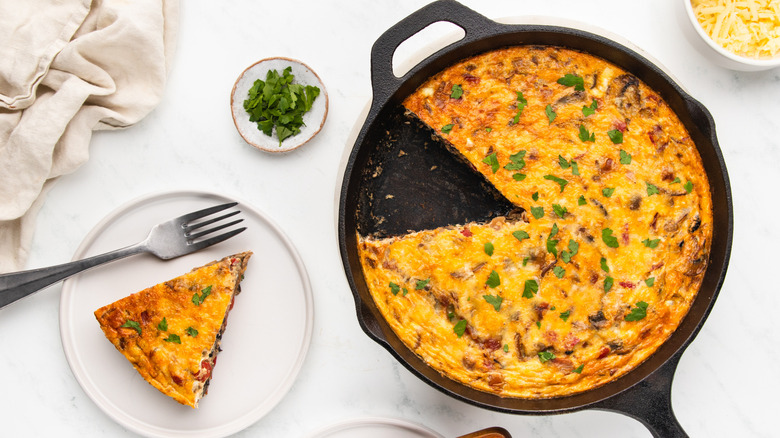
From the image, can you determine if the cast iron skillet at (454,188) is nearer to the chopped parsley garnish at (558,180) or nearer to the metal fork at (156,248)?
the chopped parsley garnish at (558,180)

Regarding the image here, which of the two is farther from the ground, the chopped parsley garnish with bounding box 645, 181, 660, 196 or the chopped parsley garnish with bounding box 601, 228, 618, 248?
the chopped parsley garnish with bounding box 645, 181, 660, 196

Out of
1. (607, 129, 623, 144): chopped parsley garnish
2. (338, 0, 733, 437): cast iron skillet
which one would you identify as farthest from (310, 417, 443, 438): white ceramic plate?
(607, 129, 623, 144): chopped parsley garnish

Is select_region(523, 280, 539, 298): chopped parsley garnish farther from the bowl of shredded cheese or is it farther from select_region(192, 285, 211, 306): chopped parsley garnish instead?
select_region(192, 285, 211, 306): chopped parsley garnish

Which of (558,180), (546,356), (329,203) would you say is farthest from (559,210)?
(329,203)

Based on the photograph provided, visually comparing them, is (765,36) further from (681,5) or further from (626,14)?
(626,14)

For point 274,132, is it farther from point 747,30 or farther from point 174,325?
point 747,30

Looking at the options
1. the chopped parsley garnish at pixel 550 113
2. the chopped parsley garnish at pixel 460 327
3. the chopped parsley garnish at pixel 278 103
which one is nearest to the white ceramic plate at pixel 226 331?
the chopped parsley garnish at pixel 278 103

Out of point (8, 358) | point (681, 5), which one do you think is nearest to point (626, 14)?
point (681, 5)
